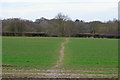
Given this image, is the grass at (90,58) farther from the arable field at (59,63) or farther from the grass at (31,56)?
the grass at (31,56)

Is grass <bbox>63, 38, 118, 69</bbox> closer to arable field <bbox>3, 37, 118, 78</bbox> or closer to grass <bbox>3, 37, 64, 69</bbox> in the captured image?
arable field <bbox>3, 37, 118, 78</bbox>

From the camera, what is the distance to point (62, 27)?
409 feet

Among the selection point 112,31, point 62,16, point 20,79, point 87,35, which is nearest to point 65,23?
point 62,16

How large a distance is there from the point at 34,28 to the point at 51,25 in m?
10.2

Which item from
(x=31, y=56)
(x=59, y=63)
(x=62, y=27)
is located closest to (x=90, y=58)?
(x=31, y=56)

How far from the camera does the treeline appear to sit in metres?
123

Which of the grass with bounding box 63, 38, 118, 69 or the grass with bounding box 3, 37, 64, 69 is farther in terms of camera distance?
the grass with bounding box 3, 37, 64, 69

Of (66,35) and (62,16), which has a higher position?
(62,16)

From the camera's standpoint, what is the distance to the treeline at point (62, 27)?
123 m

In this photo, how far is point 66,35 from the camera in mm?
122938

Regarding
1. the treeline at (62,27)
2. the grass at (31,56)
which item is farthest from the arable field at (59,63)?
the treeline at (62,27)

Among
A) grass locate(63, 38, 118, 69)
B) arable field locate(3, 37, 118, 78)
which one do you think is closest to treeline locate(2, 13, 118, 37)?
grass locate(63, 38, 118, 69)

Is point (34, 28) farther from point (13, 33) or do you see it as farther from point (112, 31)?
point (112, 31)

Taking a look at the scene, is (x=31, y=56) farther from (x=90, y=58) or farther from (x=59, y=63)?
(x=59, y=63)
